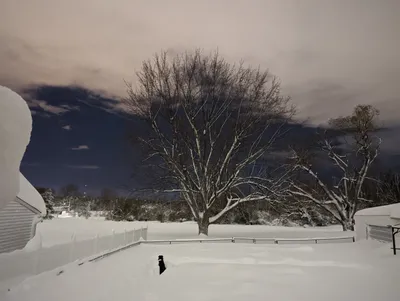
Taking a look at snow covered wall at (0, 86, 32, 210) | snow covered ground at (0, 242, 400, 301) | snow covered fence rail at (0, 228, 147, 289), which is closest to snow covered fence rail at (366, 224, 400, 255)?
snow covered ground at (0, 242, 400, 301)

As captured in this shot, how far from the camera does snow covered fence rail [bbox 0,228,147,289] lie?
6.00m

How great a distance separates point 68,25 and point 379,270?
1054cm

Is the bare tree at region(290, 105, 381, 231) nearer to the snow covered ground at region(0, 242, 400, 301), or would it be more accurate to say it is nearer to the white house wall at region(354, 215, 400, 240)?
the white house wall at region(354, 215, 400, 240)

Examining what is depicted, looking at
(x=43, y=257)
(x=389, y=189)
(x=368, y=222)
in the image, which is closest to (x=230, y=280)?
(x=43, y=257)

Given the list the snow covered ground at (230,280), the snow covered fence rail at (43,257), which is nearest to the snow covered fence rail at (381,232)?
the snow covered ground at (230,280)

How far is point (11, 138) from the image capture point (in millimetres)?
3143

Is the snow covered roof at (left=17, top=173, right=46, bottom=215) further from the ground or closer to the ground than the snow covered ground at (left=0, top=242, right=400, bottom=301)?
further from the ground

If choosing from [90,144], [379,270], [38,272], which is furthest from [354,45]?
[90,144]

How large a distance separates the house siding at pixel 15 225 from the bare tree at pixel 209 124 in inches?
320

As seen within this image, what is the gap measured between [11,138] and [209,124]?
17737 millimetres

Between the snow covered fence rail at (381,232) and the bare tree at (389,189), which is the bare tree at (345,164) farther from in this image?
the snow covered fence rail at (381,232)

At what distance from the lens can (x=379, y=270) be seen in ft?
26.7

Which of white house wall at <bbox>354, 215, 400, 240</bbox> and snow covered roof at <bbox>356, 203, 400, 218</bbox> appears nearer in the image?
snow covered roof at <bbox>356, 203, 400, 218</bbox>

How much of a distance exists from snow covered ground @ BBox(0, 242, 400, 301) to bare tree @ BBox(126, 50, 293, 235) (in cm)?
891
